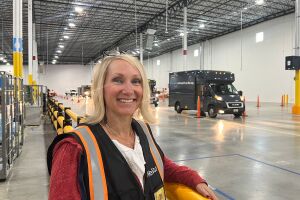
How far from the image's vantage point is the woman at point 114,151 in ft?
4.50

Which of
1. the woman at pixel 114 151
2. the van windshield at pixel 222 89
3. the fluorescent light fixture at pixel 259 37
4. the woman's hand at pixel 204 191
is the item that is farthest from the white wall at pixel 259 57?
the woman at pixel 114 151

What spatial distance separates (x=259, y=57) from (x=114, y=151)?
2951cm

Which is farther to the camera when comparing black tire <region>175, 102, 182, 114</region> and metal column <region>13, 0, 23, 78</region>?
black tire <region>175, 102, 182, 114</region>

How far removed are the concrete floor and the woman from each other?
2.74 metres

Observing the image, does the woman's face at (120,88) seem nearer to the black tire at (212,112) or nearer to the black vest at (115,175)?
the black vest at (115,175)

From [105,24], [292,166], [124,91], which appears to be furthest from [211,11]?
[124,91]

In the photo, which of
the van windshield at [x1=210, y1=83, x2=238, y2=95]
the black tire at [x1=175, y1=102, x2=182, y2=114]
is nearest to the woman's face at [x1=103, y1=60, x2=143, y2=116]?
the van windshield at [x1=210, y1=83, x2=238, y2=95]

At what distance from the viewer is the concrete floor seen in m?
4.35

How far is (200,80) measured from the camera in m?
15.7

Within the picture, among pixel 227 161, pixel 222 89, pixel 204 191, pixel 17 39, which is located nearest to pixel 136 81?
pixel 204 191

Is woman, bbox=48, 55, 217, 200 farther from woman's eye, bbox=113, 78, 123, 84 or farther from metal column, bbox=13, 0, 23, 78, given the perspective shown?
metal column, bbox=13, 0, 23, 78

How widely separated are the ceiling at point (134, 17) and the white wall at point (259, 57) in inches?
43.0

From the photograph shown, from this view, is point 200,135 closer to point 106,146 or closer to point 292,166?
point 292,166

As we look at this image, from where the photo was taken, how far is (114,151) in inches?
59.1
